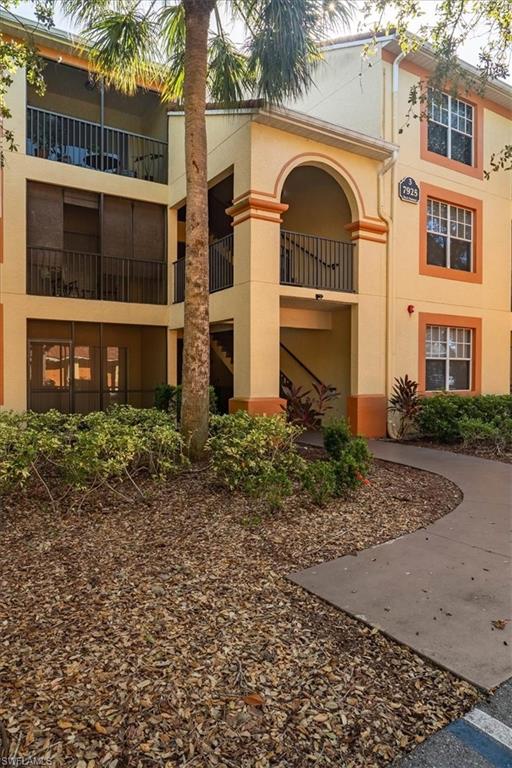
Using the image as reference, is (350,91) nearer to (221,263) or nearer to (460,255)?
(460,255)

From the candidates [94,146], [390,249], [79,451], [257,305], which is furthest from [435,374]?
[94,146]

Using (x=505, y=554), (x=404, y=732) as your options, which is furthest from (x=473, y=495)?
(x=404, y=732)

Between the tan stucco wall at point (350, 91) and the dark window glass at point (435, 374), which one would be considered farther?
the dark window glass at point (435, 374)

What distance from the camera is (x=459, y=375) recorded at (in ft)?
42.4

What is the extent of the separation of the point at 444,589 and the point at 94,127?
43.8 ft

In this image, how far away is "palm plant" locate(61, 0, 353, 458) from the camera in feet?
23.1

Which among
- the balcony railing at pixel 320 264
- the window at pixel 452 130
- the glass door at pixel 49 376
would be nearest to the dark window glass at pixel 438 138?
the window at pixel 452 130

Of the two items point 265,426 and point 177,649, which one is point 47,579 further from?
point 265,426

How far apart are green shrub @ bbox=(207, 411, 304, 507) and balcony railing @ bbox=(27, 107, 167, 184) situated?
30.8ft

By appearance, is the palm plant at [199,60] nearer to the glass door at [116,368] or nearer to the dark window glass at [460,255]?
the dark window glass at [460,255]

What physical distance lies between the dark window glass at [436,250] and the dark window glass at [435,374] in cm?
252

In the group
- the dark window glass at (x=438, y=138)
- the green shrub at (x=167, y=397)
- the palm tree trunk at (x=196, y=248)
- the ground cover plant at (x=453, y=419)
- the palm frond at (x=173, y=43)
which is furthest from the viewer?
the dark window glass at (x=438, y=138)

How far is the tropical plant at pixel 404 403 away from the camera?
11.0 m

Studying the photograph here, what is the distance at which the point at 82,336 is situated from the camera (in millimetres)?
13750
